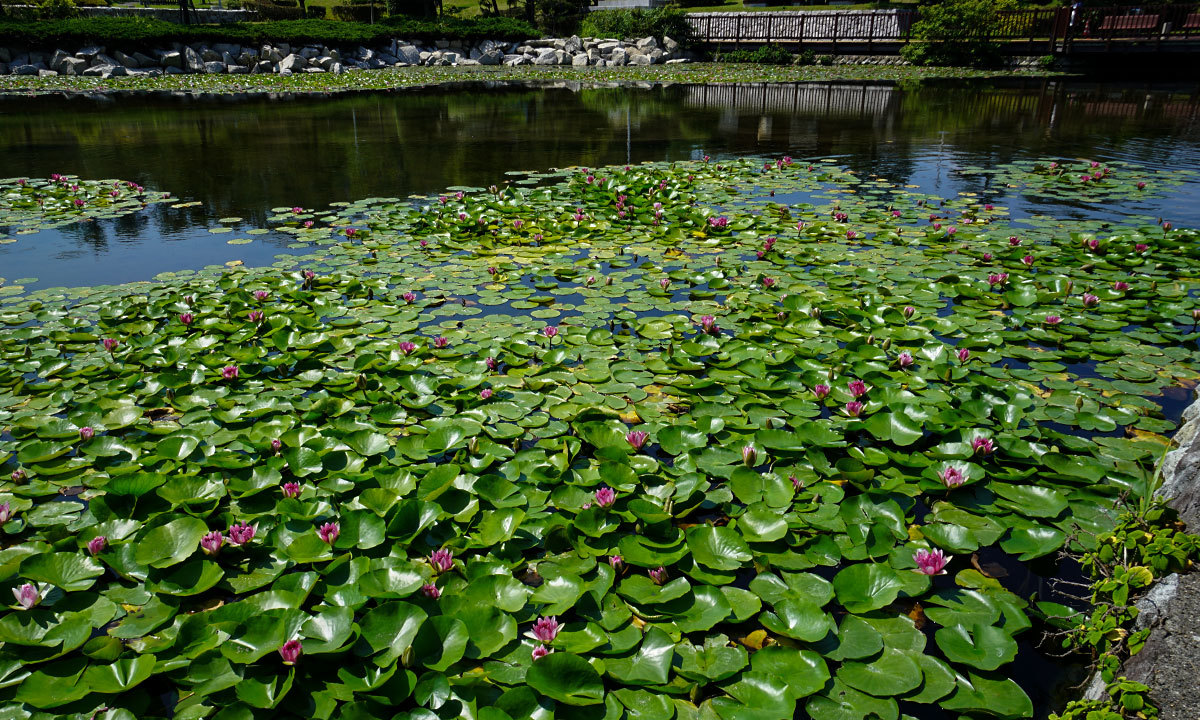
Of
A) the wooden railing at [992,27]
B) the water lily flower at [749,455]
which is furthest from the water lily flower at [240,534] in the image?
the wooden railing at [992,27]

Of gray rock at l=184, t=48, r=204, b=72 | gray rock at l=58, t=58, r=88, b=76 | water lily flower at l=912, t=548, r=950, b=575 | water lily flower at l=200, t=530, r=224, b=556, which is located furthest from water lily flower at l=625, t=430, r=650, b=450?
gray rock at l=184, t=48, r=204, b=72

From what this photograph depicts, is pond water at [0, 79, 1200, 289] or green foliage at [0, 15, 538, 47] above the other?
green foliage at [0, 15, 538, 47]

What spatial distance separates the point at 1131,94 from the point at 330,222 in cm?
1847

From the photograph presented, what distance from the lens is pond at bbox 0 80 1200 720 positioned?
178 centimetres

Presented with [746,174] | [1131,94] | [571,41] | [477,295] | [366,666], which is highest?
[571,41]

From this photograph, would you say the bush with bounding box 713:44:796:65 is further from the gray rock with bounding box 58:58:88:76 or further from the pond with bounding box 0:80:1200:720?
the gray rock with bounding box 58:58:88:76

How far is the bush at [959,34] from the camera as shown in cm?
2234

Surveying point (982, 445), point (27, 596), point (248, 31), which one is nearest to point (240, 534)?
point (27, 596)

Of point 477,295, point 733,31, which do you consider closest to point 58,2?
point 733,31

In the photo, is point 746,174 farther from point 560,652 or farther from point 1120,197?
point 560,652

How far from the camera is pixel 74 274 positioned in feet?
16.4

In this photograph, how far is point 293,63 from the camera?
23.7 meters

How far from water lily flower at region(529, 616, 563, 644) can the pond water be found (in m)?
4.38

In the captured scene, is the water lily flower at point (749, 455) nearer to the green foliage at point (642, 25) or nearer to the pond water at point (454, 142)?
the pond water at point (454, 142)
